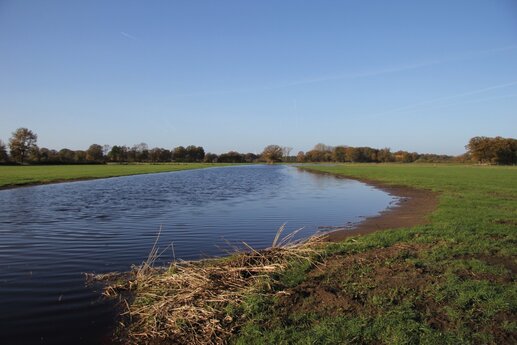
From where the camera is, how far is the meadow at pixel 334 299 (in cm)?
577

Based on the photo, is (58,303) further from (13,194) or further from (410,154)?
(410,154)

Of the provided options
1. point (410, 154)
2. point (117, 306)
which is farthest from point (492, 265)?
point (410, 154)

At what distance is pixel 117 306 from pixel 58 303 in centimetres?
127

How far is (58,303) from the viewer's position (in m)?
7.59

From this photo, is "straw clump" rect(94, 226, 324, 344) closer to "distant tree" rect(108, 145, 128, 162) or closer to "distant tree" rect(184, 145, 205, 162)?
"distant tree" rect(108, 145, 128, 162)

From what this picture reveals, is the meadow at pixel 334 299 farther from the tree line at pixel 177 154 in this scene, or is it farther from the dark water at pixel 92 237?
the tree line at pixel 177 154

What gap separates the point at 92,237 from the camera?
548 inches

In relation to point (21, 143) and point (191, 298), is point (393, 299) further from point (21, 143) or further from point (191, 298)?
point (21, 143)

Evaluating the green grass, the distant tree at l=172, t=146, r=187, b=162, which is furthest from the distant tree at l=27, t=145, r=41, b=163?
the green grass

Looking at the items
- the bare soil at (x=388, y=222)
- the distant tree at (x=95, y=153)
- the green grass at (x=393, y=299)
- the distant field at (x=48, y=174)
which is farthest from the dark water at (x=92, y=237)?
the distant tree at (x=95, y=153)

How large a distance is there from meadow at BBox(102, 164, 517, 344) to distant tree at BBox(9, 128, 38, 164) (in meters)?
124

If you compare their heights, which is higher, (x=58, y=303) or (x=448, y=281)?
(x=448, y=281)

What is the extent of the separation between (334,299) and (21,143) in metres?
132

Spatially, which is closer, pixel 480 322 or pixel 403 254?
pixel 480 322
